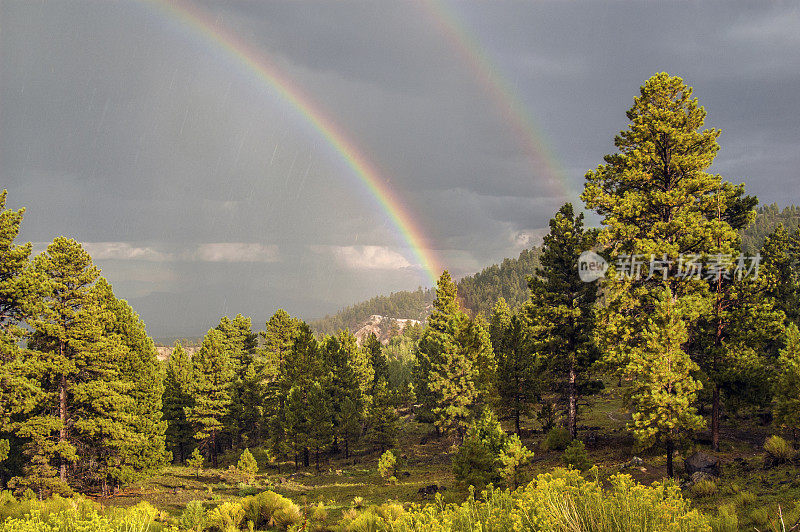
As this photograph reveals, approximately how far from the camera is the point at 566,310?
25953mm

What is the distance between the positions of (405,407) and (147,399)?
59.6 metres

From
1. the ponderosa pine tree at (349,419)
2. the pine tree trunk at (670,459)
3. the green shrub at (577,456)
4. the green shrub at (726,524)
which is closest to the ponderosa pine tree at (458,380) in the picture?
the ponderosa pine tree at (349,419)

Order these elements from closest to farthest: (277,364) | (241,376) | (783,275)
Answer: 1. (783,275)
2. (241,376)
3. (277,364)

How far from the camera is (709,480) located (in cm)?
1516

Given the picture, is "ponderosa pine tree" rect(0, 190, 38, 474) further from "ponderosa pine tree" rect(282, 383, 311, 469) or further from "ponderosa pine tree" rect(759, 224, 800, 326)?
"ponderosa pine tree" rect(759, 224, 800, 326)

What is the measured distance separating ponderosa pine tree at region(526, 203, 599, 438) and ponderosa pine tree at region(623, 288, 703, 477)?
7.62 meters

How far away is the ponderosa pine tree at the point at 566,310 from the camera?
1025 inches

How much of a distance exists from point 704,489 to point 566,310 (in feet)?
42.3

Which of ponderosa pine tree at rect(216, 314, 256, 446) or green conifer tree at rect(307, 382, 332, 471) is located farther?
ponderosa pine tree at rect(216, 314, 256, 446)

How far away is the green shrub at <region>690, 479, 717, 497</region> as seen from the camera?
1378cm

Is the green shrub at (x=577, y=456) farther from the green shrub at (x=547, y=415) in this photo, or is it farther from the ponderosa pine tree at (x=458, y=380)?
the ponderosa pine tree at (x=458, y=380)

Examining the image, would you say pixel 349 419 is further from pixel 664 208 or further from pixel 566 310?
pixel 664 208

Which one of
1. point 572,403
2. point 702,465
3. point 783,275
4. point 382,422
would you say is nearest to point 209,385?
point 382,422

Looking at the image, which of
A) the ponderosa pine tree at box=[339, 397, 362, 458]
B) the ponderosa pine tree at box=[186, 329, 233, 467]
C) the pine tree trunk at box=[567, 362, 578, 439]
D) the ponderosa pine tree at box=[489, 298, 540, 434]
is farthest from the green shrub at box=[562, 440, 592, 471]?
the ponderosa pine tree at box=[186, 329, 233, 467]
